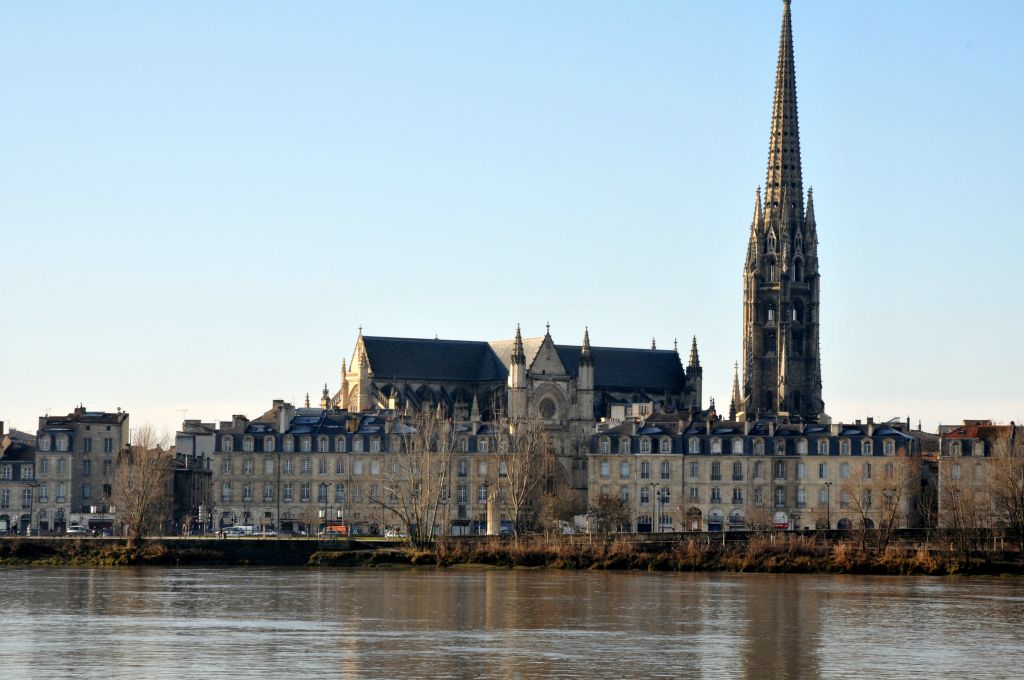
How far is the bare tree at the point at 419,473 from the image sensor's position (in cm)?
11323

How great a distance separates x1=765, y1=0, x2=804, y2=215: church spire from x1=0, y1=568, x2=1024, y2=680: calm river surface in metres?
97.3

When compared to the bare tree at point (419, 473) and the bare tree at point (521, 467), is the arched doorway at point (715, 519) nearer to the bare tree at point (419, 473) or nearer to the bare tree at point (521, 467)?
the bare tree at point (521, 467)

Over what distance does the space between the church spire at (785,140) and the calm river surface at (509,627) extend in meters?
97.3

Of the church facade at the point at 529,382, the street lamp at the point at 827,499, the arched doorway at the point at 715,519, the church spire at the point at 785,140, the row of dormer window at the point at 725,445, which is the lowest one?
the arched doorway at the point at 715,519

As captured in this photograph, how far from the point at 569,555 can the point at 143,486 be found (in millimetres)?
25753

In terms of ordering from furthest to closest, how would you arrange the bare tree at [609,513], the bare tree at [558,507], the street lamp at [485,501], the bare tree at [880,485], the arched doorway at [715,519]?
the street lamp at [485,501]
the arched doorway at [715,519]
the bare tree at [880,485]
the bare tree at [609,513]
the bare tree at [558,507]

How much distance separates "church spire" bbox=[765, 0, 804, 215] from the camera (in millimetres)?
189000

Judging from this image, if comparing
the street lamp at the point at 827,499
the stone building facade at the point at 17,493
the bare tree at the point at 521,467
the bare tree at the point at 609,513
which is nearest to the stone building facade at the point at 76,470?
the stone building facade at the point at 17,493

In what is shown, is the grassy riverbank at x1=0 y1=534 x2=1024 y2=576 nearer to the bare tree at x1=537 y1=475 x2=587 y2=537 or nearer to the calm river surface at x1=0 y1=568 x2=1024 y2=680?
the calm river surface at x1=0 y1=568 x2=1024 y2=680

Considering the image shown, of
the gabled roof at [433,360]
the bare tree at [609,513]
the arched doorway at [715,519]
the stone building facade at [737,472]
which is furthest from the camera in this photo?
the gabled roof at [433,360]

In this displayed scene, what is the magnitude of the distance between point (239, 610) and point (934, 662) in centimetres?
2643

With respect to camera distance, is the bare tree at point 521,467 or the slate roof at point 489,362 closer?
the bare tree at point 521,467

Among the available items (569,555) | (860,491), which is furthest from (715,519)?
(569,555)

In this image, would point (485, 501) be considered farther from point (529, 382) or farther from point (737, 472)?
point (529, 382)
